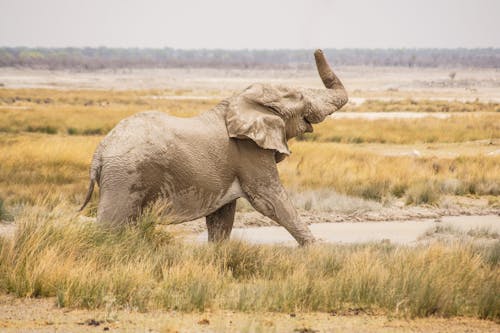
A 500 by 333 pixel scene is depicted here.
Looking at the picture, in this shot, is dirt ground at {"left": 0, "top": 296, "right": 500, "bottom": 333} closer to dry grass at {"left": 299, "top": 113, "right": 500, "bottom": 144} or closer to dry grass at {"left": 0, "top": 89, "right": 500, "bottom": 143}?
dry grass at {"left": 299, "top": 113, "right": 500, "bottom": 144}

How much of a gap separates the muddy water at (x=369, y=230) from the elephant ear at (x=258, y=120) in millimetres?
2832

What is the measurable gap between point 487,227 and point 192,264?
6.20 metres

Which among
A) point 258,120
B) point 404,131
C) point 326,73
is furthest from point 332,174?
point 404,131

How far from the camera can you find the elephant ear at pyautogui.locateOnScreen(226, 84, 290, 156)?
9.09 meters

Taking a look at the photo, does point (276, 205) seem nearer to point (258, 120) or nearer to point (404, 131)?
point (258, 120)

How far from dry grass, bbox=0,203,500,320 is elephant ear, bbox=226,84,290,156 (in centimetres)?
110

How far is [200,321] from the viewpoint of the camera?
6793mm

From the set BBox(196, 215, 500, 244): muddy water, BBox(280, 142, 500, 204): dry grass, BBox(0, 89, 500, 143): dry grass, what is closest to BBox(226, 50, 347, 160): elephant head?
BBox(196, 215, 500, 244): muddy water

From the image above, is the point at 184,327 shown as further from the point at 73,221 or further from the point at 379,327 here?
the point at 73,221

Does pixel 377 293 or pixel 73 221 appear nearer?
pixel 377 293

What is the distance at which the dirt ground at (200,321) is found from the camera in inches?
258

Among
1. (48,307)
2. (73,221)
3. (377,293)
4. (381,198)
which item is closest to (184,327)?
(48,307)

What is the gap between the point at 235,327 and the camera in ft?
21.7

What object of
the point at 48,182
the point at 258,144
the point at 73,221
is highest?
the point at 258,144
